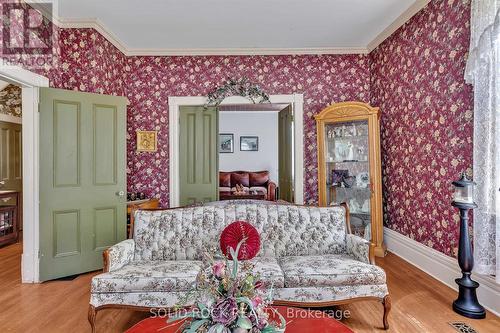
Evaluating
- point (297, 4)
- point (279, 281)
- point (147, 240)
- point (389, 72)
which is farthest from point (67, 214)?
point (389, 72)

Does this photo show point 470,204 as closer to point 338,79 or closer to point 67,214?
point 338,79

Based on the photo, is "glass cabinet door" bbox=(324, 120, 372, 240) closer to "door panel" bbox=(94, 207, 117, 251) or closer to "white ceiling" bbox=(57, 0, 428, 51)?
"white ceiling" bbox=(57, 0, 428, 51)

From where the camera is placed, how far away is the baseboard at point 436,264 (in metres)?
2.44

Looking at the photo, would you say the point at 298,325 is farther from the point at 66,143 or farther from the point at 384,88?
the point at 384,88

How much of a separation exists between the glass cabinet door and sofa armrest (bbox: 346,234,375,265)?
4.95 ft

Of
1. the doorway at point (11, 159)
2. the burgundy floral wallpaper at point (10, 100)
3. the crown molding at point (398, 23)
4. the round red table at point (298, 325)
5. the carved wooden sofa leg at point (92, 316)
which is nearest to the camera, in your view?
the round red table at point (298, 325)

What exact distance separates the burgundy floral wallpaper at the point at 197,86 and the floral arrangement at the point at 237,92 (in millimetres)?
87

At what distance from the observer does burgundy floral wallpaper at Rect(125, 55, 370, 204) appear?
4.55 meters

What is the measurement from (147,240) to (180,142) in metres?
2.14

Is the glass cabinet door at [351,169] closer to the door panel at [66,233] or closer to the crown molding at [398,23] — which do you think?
the crown molding at [398,23]

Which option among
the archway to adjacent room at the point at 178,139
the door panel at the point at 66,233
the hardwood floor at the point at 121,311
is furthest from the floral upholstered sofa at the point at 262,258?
the archway to adjacent room at the point at 178,139

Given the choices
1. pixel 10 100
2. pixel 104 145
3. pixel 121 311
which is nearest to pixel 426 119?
pixel 121 311

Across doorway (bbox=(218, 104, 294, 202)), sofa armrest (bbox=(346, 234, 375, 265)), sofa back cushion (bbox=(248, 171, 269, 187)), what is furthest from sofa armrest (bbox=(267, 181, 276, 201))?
sofa armrest (bbox=(346, 234, 375, 265))

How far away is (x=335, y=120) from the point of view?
13.6ft
